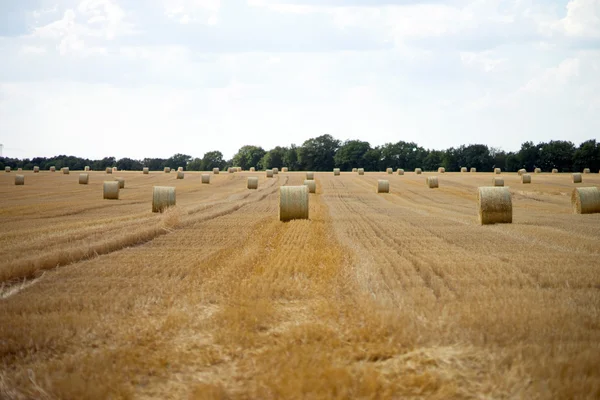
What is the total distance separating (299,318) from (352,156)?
337 ft

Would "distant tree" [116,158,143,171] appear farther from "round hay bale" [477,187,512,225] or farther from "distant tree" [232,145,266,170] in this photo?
"round hay bale" [477,187,512,225]

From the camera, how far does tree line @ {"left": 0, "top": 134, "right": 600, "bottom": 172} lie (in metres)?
88.6

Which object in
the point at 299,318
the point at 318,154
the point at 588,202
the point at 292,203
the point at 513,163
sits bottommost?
the point at 299,318

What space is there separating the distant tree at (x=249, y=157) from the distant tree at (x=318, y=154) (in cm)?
1889

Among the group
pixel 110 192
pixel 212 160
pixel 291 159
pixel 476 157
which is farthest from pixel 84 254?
pixel 212 160

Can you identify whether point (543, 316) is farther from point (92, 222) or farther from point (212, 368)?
point (92, 222)

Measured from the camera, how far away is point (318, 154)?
4648 inches

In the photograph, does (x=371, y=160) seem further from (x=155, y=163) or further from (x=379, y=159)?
(x=155, y=163)

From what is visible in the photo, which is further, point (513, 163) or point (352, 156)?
point (352, 156)

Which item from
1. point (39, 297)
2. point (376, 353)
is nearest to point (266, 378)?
point (376, 353)

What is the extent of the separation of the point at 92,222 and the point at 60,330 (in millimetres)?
12195

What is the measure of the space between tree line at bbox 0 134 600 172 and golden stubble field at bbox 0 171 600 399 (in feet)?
270

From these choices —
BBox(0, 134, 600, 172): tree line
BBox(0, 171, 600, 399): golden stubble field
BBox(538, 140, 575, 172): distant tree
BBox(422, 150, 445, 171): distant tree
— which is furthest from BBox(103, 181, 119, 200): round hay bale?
BBox(422, 150, 445, 171): distant tree

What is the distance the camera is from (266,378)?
493 cm
